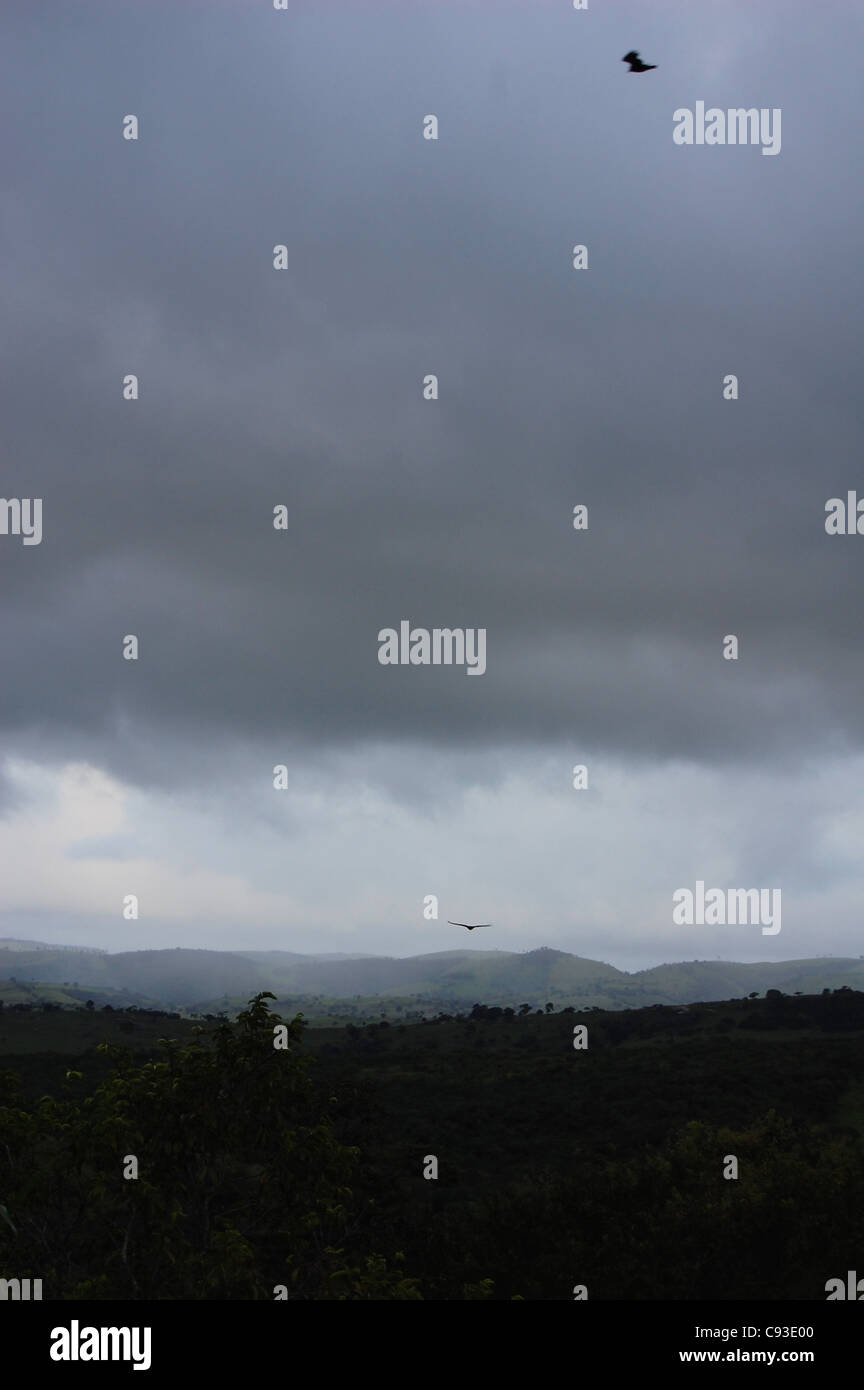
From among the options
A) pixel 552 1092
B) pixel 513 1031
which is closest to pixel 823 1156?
pixel 552 1092

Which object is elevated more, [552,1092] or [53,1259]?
[53,1259]

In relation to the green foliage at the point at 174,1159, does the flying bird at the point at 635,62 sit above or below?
above

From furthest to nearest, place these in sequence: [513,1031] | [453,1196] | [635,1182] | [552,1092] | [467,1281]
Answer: [513,1031]
[552,1092]
[453,1196]
[635,1182]
[467,1281]

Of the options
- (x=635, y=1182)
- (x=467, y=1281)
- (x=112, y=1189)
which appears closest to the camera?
(x=112, y=1189)

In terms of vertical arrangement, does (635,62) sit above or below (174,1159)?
above

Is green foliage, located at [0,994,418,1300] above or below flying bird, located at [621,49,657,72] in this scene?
below

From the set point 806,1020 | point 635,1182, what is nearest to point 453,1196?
point 635,1182

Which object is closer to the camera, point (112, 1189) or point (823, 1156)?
point (112, 1189)
